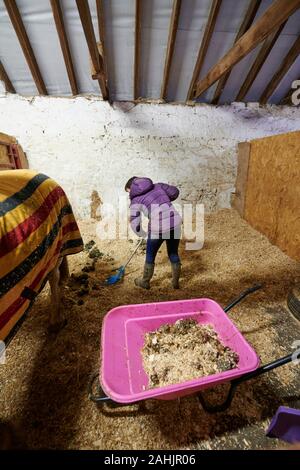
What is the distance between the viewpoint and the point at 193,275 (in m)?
2.94

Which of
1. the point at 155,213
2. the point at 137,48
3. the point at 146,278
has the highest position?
the point at 137,48

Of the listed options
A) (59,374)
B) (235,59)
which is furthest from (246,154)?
(59,374)

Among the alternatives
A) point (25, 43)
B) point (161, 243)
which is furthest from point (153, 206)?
point (25, 43)

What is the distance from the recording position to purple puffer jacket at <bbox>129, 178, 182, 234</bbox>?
7.80 ft

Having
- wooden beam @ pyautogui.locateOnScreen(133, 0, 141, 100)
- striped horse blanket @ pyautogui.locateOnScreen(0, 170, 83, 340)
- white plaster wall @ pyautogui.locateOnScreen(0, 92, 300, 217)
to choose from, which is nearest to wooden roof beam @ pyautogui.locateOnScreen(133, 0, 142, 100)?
wooden beam @ pyautogui.locateOnScreen(133, 0, 141, 100)

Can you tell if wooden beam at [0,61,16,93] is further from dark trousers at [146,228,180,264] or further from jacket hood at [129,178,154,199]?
dark trousers at [146,228,180,264]

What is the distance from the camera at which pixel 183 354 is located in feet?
4.91

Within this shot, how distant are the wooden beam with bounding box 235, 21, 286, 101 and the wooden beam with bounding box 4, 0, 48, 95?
3484 millimetres

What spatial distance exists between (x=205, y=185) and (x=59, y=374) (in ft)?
14.3

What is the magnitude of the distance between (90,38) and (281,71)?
3.28 meters

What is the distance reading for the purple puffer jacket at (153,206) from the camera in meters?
2.38

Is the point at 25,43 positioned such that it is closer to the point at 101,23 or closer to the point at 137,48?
the point at 101,23

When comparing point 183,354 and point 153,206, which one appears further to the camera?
point 153,206

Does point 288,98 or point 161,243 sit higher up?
point 288,98
